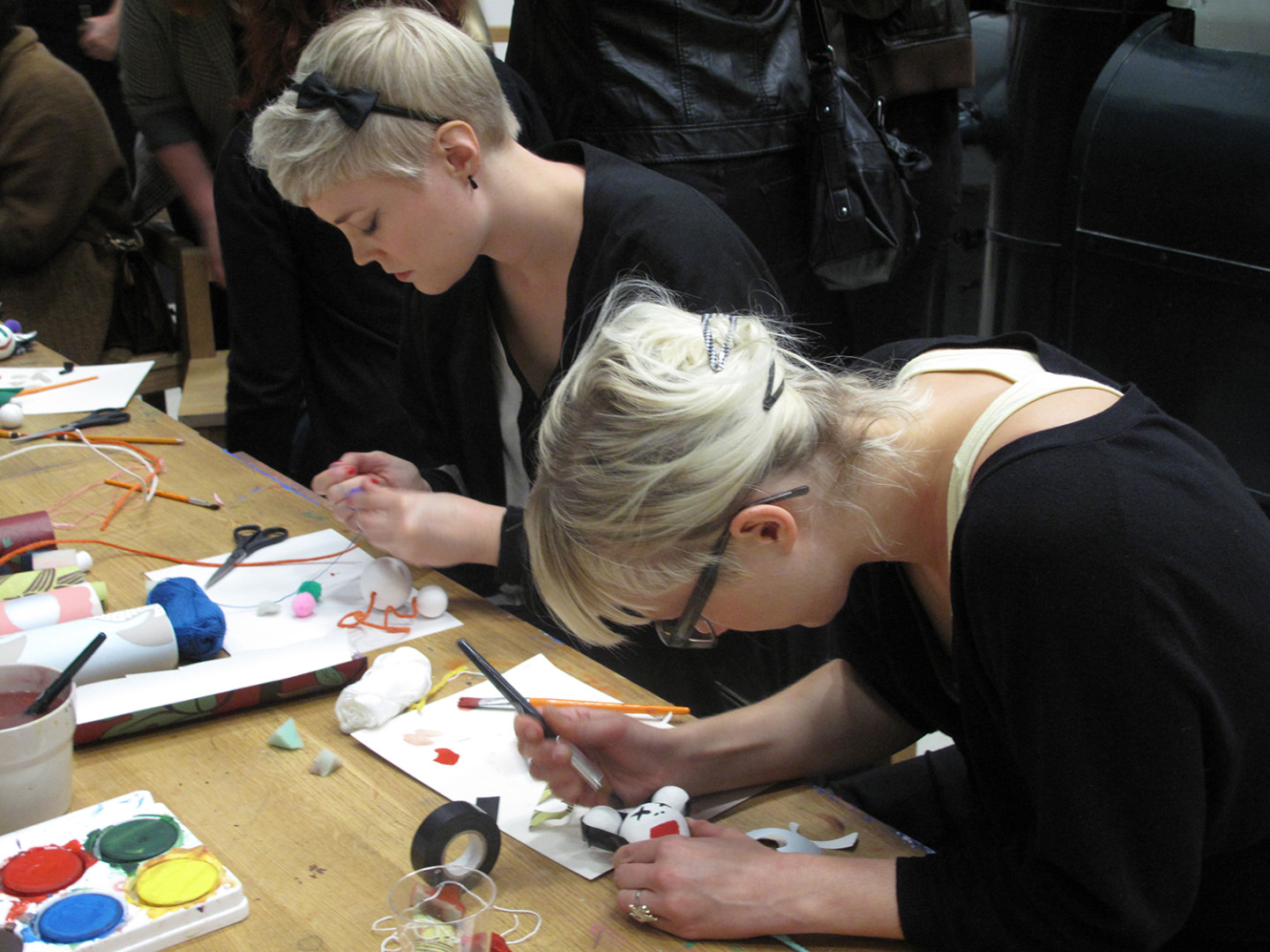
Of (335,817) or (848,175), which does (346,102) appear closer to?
(335,817)

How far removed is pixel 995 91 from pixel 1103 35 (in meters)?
0.91

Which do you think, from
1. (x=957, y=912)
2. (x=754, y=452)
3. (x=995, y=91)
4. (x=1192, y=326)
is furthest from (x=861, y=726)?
(x=995, y=91)

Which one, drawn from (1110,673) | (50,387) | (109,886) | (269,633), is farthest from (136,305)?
(1110,673)

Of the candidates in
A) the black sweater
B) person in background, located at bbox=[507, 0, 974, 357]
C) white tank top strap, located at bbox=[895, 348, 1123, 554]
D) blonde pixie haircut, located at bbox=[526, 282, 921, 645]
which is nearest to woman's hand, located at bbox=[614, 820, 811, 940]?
the black sweater

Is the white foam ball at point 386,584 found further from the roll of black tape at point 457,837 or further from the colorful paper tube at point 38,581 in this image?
the roll of black tape at point 457,837

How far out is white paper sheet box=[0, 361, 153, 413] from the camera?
2092mm

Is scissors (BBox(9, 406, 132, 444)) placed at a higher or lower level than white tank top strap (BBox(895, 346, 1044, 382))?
lower

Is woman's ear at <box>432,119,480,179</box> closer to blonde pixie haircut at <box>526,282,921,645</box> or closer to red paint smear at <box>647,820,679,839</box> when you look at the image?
blonde pixie haircut at <box>526,282,921,645</box>

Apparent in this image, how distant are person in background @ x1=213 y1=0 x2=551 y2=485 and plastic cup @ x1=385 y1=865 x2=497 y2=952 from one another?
1.29 meters

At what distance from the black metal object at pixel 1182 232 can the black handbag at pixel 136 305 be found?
2.52m

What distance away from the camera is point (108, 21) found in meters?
3.62

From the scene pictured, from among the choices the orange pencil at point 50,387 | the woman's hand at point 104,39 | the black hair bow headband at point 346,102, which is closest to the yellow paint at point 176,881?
the black hair bow headband at point 346,102

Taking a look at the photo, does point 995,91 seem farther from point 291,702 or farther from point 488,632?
point 291,702

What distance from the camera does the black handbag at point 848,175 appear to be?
7.19ft
